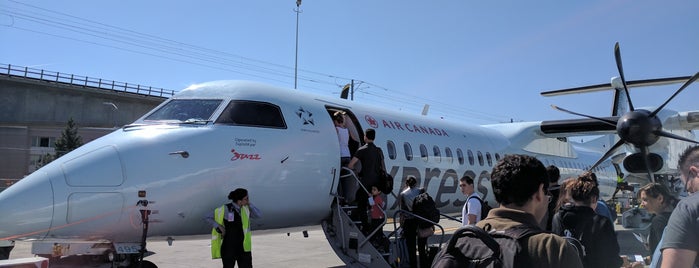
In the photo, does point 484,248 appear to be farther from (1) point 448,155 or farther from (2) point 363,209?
(1) point 448,155

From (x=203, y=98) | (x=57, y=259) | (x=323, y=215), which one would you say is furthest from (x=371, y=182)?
(x=57, y=259)

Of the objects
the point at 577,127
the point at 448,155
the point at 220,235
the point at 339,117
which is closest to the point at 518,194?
the point at 220,235

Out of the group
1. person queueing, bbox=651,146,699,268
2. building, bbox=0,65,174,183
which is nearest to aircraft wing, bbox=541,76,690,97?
person queueing, bbox=651,146,699,268

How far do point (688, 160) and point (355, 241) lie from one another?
5252mm

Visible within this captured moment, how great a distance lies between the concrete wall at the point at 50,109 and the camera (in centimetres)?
4103

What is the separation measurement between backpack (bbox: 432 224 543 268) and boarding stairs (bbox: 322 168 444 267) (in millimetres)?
5392

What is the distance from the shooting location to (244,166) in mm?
7242

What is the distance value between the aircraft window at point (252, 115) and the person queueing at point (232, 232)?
118 cm

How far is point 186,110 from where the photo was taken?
761 cm

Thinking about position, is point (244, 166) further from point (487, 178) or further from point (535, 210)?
point (487, 178)

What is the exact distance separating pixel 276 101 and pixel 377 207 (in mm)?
2315

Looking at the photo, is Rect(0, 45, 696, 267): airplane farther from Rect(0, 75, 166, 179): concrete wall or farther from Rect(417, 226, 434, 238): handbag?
Rect(0, 75, 166, 179): concrete wall

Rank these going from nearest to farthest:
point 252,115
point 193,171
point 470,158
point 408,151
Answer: point 193,171, point 252,115, point 408,151, point 470,158

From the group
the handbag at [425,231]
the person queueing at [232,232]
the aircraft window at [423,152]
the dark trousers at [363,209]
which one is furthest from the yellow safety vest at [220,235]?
the aircraft window at [423,152]
